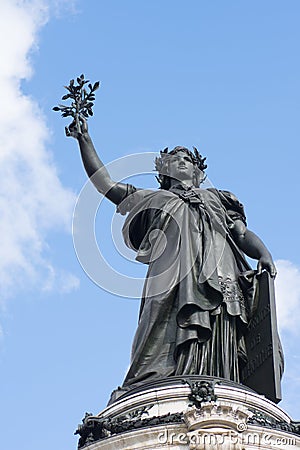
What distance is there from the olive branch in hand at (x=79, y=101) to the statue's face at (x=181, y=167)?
220 cm

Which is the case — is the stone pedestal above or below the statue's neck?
below

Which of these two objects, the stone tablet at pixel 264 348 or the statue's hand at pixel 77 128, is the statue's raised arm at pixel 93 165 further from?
the stone tablet at pixel 264 348

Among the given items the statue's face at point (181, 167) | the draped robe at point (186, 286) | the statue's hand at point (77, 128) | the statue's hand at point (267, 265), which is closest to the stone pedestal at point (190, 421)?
the draped robe at point (186, 286)

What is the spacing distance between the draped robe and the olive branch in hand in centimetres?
188

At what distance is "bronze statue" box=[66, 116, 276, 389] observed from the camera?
65.7 ft

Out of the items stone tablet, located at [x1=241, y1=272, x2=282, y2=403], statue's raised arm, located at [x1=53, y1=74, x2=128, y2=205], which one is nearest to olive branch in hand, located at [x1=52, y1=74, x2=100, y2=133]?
statue's raised arm, located at [x1=53, y1=74, x2=128, y2=205]

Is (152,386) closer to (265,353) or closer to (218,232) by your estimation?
(265,353)

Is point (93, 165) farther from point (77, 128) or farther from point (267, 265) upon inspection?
point (267, 265)

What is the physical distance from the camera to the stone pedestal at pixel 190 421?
16609mm

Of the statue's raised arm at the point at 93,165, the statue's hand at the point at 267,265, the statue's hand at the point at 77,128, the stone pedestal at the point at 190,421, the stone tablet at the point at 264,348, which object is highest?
the statue's hand at the point at 77,128

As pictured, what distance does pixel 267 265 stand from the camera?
22.0m

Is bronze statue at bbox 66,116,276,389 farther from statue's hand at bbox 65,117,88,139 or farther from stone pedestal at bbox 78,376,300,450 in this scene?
stone pedestal at bbox 78,376,300,450

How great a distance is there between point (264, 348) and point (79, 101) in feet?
21.2

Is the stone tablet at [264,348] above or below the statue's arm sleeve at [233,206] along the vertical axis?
below
